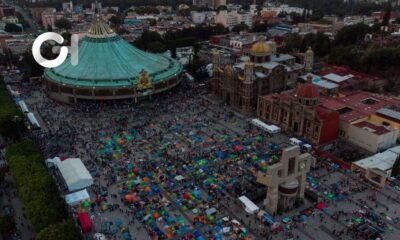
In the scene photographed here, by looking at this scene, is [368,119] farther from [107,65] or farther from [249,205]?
[107,65]

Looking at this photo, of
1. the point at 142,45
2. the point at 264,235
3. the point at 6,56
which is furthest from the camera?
the point at 142,45

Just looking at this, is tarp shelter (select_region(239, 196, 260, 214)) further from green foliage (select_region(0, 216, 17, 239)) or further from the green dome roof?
the green dome roof

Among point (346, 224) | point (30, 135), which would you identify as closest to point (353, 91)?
point (346, 224)

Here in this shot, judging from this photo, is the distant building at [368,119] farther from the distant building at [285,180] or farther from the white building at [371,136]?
the distant building at [285,180]

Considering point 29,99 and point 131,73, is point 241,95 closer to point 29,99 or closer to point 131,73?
point 131,73

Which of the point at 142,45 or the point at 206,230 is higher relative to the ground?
the point at 142,45

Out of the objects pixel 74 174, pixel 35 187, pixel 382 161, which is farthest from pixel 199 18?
pixel 35 187
